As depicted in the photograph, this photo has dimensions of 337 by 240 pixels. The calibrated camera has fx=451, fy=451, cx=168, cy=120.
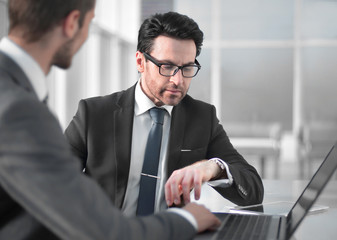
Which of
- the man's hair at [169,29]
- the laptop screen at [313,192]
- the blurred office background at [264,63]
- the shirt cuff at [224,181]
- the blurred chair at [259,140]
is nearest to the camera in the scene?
the laptop screen at [313,192]

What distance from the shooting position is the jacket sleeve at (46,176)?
2.34 feet

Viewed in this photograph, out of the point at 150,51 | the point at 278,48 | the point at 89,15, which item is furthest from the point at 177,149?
the point at 278,48

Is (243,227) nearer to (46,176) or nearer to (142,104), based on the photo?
(46,176)

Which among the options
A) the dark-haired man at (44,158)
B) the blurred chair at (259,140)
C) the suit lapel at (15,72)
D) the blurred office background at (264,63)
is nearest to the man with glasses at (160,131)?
the dark-haired man at (44,158)

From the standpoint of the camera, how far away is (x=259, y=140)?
7133mm

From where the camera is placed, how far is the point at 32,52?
853mm

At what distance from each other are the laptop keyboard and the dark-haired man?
141 millimetres

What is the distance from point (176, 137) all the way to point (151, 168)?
187mm

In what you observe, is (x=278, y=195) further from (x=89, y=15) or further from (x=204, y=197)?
(x=89, y=15)

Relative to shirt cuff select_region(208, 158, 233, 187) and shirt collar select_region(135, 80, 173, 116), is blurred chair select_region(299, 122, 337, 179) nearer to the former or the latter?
shirt collar select_region(135, 80, 173, 116)

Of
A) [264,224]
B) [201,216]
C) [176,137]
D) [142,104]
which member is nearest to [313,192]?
[264,224]

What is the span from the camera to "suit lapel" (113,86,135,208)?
5.46 ft

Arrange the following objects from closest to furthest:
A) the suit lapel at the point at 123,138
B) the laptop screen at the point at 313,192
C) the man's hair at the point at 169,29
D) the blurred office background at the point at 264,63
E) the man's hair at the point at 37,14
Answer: the man's hair at the point at 37,14 → the laptop screen at the point at 313,192 → the suit lapel at the point at 123,138 → the man's hair at the point at 169,29 → the blurred office background at the point at 264,63

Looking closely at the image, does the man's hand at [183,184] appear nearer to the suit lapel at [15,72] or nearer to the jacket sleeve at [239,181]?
the jacket sleeve at [239,181]
